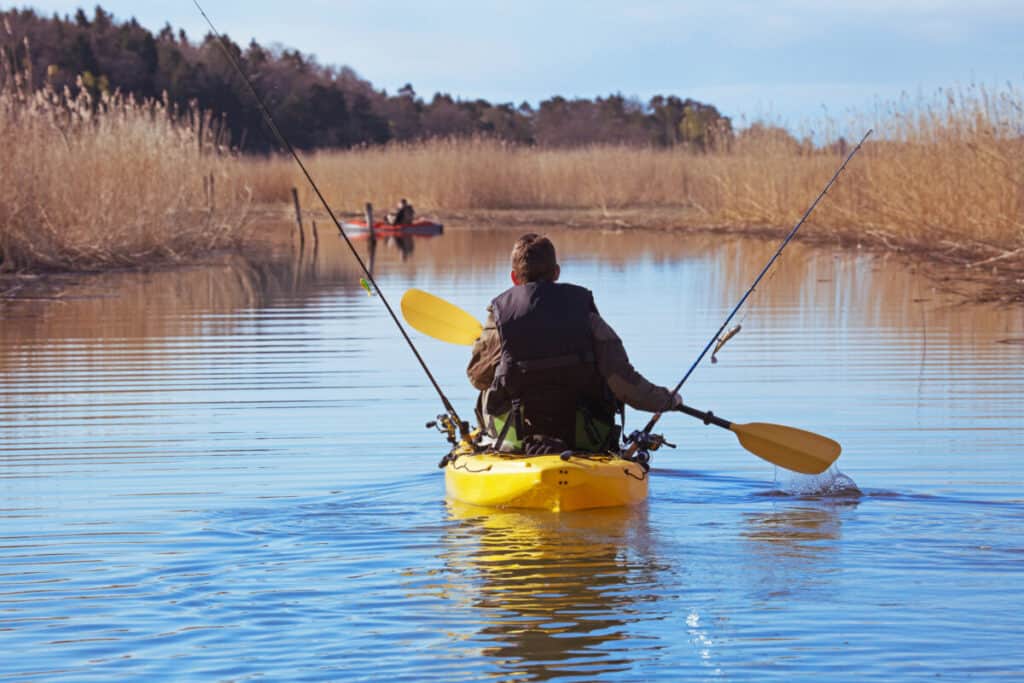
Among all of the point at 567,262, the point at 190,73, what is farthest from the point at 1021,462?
the point at 190,73

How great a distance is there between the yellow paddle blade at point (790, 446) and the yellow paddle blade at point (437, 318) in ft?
5.61

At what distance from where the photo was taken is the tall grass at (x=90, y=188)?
18719 mm

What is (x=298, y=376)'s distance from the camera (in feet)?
40.0

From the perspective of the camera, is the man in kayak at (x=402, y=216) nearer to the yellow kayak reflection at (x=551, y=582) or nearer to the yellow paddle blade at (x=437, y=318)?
the yellow paddle blade at (x=437, y=318)

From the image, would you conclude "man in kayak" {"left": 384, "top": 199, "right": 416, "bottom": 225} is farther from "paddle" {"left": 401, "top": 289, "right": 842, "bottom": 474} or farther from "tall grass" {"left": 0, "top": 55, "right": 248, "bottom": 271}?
"paddle" {"left": 401, "top": 289, "right": 842, "bottom": 474}

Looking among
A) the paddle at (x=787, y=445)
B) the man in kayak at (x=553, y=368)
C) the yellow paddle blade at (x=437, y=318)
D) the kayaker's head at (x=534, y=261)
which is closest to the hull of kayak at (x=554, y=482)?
the man in kayak at (x=553, y=368)

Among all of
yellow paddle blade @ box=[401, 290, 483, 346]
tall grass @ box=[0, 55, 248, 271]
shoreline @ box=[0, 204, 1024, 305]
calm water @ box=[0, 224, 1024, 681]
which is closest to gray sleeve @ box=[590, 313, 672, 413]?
calm water @ box=[0, 224, 1024, 681]

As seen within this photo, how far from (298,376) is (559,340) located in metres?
5.17

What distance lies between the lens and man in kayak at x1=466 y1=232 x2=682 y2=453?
7332 millimetres

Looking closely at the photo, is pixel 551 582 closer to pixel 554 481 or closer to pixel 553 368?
pixel 554 481

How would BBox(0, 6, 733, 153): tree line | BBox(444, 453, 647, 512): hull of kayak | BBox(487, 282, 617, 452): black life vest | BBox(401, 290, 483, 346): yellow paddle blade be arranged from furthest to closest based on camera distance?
1. BBox(0, 6, 733, 153): tree line
2. BBox(401, 290, 483, 346): yellow paddle blade
3. BBox(487, 282, 617, 452): black life vest
4. BBox(444, 453, 647, 512): hull of kayak

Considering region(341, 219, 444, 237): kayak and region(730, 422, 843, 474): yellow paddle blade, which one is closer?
region(730, 422, 843, 474): yellow paddle blade

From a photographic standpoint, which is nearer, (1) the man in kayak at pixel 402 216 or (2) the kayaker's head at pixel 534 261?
(2) the kayaker's head at pixel 534 261

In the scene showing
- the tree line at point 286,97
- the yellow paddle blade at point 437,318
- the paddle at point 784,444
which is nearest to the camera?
the paddle at point 784,444
